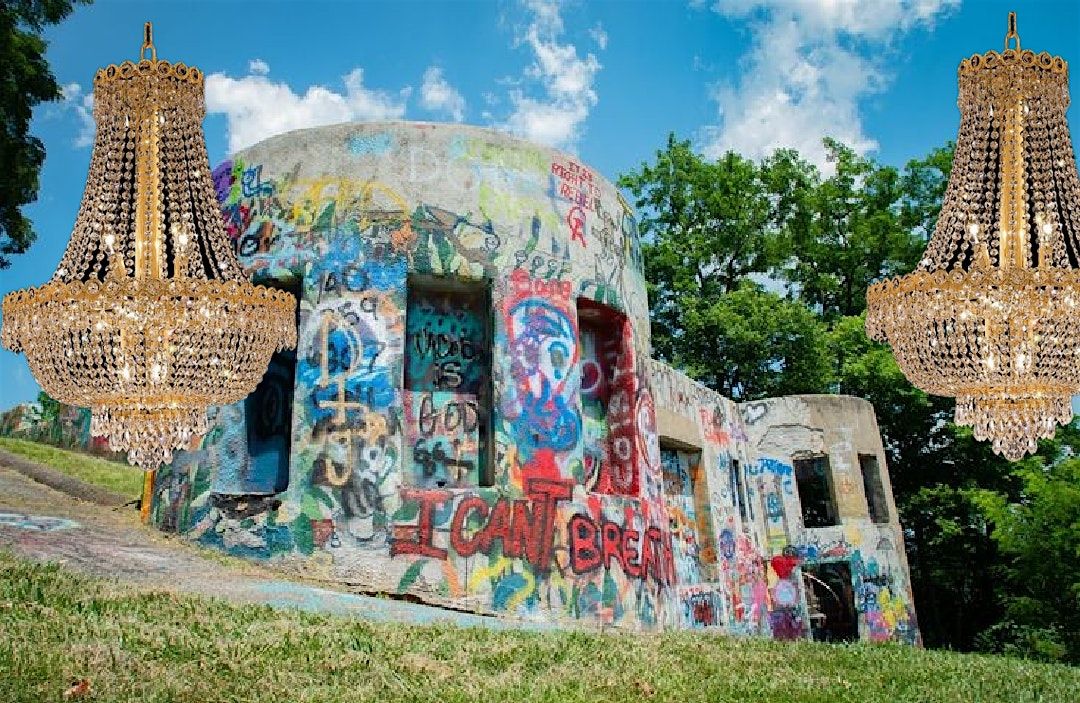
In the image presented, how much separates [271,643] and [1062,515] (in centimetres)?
1385

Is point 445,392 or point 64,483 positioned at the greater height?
point 445,392

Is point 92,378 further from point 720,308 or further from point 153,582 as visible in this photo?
point 720,308

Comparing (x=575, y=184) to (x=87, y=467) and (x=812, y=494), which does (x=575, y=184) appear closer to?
(x=87, y=467)

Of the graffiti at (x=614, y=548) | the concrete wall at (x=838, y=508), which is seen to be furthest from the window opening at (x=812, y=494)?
the graffiti at (x=614, y=548)

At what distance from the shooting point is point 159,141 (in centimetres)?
684

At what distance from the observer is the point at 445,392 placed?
1290cm

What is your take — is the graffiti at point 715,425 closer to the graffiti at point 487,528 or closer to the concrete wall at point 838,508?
the concrete wall at point 838,508

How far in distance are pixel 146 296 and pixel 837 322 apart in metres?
23.9

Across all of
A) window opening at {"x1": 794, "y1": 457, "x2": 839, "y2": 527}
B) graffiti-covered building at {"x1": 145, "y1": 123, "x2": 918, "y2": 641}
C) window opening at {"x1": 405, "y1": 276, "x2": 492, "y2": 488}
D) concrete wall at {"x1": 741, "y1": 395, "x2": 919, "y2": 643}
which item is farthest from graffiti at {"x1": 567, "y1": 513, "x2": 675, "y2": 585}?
window opening at {"x1": 794, "y1": 457, "x2": 839, "y2": 527}

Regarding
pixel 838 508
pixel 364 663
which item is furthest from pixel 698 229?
pixel 364 663

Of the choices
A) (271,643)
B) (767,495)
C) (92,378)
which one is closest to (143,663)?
(271,643)

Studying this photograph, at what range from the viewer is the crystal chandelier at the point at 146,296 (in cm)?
660

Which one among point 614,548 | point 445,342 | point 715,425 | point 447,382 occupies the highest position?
point 715,425

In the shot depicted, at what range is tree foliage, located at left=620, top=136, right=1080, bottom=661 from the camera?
2589 centimetres
